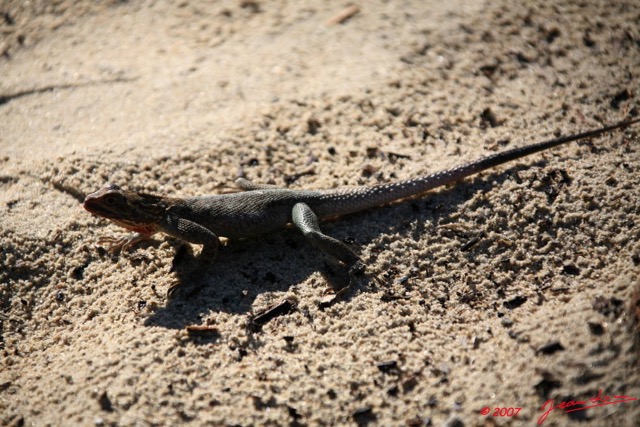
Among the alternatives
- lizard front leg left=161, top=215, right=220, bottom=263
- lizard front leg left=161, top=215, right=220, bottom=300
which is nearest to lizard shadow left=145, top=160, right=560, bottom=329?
lizard front leg left=161, top=215, right=220, bottom=300

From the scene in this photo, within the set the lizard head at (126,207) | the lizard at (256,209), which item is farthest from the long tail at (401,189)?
the lizard head at (126,207)

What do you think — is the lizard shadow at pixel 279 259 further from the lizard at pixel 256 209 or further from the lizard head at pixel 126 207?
the lizard head at pixel 126 207

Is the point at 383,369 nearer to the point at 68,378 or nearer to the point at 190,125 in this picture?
the point at 68,378

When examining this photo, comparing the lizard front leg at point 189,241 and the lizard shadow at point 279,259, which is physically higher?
the lizard front leg at point 189,241

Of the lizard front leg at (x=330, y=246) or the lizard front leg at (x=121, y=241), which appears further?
the lizard front leg at (x=121, y=241)

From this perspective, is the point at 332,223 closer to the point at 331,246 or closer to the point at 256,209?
the point at 331,246

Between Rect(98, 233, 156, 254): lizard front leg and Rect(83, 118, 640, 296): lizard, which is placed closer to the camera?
Rect(83, 118, 640, 296): lizard

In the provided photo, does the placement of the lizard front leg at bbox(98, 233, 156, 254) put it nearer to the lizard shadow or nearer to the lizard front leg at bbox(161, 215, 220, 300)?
the lizard front leg at bbox(161, 215, 220, 300)

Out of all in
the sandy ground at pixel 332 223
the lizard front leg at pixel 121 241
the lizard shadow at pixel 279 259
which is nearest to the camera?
the sandy ground at pixel 332 223

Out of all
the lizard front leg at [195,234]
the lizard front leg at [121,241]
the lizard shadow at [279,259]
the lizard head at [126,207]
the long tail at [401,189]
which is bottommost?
the lizard shadow at [279,259]
